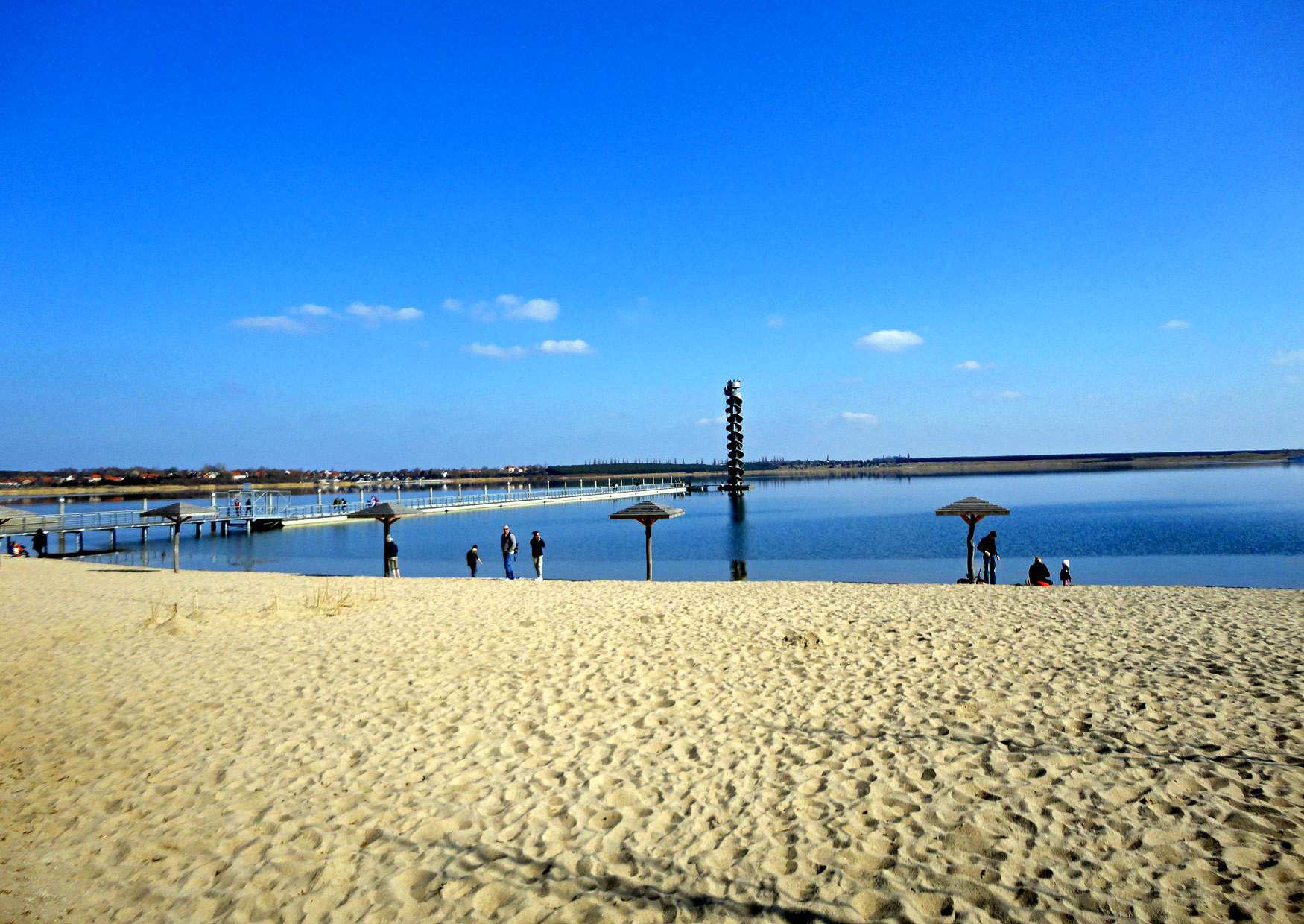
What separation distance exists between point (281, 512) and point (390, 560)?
32.9 metres

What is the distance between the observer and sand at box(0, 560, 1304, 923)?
146 inches

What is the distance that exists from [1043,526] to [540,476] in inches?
5612

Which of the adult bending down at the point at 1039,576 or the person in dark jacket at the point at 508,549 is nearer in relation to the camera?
Result: the adult bending down at the point at 1039,576

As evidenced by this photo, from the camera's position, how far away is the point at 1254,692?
21.0 feet

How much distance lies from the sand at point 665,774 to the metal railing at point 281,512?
1358 centimetres

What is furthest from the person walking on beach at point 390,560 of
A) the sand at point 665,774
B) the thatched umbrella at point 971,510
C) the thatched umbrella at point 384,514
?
the thatched umbrella at point 971,510

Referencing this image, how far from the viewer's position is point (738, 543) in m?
33.0

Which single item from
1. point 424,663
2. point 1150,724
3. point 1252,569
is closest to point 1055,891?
point 1150,724

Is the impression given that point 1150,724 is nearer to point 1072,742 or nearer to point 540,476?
point 1072,742

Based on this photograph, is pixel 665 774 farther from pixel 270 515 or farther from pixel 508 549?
pixel 270 515

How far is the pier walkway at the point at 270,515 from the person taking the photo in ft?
102

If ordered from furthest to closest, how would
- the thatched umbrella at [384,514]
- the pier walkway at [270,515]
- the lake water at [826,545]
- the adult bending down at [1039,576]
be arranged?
the pier walkway at [270,515]
the lake water at [826,545]
the thatched umbrella at [384,514]
the adult bending down at [1039,576]

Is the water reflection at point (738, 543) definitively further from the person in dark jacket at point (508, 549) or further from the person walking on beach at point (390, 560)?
the person walking on beach at point (390, 560)

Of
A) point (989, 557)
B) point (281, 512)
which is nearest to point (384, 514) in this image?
point (989, 557)
